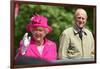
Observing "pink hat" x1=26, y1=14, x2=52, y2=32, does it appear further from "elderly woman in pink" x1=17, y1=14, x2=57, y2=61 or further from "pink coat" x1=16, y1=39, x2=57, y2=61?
"pink coat" x1=16, y1=39, x2=57, y2=61

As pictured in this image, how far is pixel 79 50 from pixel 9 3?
80 centimetres

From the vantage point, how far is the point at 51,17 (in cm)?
186

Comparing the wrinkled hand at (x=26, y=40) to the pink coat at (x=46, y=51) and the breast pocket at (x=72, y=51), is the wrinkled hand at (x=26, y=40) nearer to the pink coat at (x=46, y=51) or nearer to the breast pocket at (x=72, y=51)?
the pink coat at (x=46, y=51)

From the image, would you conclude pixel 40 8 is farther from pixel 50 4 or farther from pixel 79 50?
pixel 79 50

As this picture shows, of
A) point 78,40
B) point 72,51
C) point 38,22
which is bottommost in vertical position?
point 72,51

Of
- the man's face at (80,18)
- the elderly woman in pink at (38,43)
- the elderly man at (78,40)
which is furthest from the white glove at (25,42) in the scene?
the man's face at (80,18)

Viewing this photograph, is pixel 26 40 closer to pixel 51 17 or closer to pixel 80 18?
pixel 51 17

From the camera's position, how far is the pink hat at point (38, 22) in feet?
5.89

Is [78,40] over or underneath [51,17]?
underneath

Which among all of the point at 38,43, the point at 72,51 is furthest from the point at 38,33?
the point at 72,51

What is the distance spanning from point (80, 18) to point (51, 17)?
12.1 inches

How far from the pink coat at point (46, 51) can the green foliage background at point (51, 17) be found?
0.05 meters

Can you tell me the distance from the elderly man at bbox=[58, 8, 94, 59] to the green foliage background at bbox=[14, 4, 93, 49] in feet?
0.17

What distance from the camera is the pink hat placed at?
1.80m
